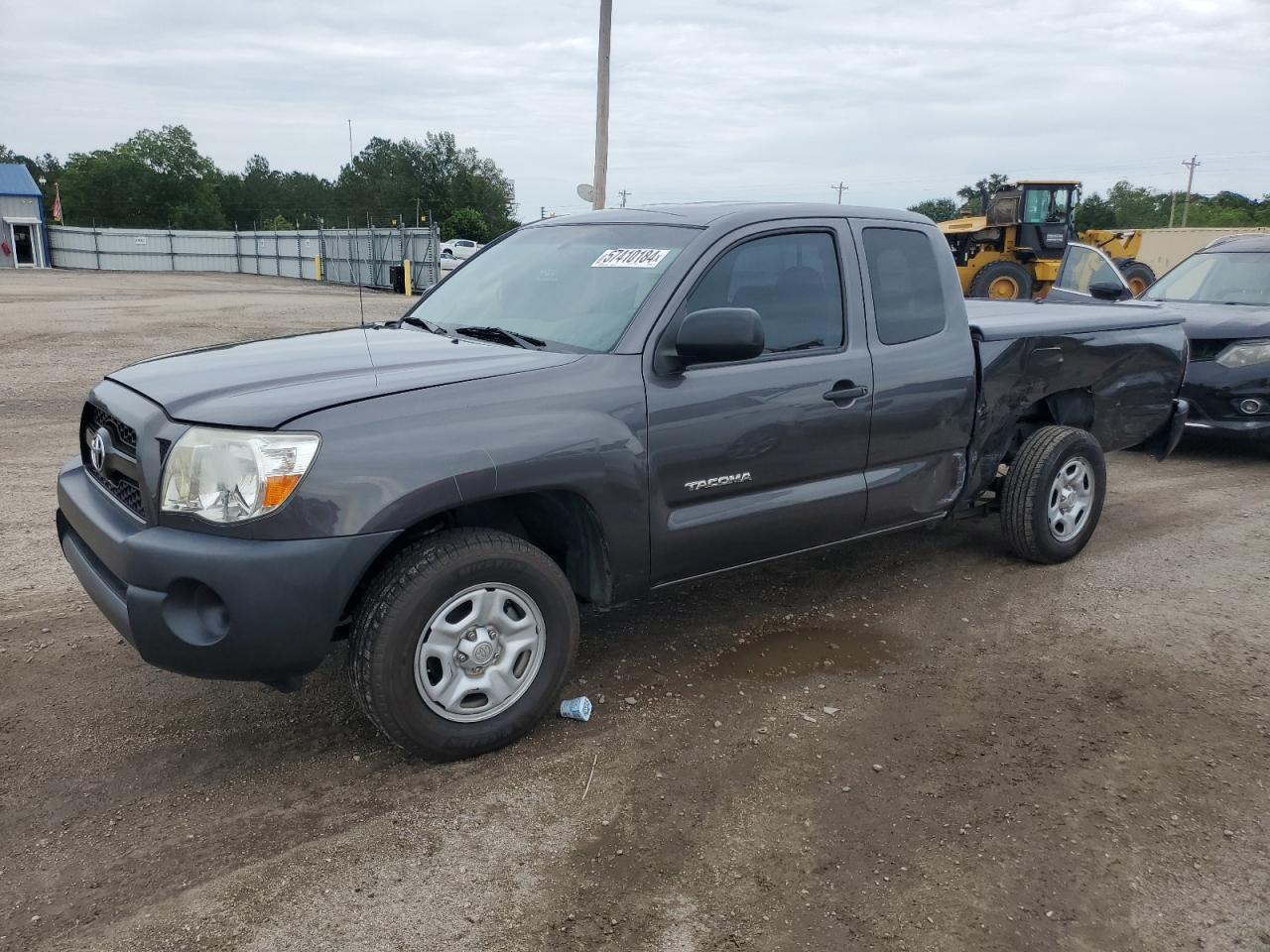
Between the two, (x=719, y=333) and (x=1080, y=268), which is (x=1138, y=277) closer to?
(x=1080, y=268)

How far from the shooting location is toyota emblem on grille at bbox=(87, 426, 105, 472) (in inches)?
134

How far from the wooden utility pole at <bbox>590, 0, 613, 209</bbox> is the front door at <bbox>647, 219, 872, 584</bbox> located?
13.3 metres

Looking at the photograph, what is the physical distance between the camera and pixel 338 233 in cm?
3488

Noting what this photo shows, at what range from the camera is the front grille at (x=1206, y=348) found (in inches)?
315

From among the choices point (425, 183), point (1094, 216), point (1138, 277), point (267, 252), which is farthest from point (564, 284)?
point (425, 183)

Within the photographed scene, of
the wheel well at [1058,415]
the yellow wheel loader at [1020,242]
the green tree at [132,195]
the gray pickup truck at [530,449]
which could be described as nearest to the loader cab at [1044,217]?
the yellow wheel loader at [1020,242]

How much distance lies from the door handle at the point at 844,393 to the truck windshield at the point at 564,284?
868mm

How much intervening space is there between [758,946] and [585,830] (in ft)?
2.21

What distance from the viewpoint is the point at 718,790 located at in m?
3.21

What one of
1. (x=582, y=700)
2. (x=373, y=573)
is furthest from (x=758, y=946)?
(x=373, y=573)

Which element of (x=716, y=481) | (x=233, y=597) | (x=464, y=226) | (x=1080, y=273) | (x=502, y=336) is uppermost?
(x=464, y=226)

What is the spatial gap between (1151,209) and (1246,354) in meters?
99.8

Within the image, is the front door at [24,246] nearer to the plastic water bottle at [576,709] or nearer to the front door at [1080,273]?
the front door at [1080,273]

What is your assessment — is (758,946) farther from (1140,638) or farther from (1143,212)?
(1143,212)
